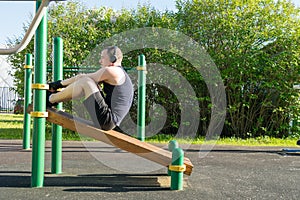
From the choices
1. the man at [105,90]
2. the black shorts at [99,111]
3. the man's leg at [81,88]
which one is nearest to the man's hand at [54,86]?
the man at [105,90]

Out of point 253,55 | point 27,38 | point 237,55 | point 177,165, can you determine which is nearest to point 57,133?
point 177,165

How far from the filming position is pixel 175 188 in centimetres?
292

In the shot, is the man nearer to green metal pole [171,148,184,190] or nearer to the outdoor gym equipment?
the outdoor gym equipment

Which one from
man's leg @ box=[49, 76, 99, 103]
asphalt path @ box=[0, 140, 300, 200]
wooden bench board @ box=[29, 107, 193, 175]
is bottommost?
asphalt path @ box=[0, 140, 300, 200]

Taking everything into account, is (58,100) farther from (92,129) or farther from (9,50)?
(9,50)

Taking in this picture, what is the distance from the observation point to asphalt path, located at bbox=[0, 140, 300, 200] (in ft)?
9.13

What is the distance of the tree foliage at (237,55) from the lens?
25.0 ft

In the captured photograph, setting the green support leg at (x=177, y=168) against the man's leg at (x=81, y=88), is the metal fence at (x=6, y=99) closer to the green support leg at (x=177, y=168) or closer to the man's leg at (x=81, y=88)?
the man's leg at (x=81, y=88)

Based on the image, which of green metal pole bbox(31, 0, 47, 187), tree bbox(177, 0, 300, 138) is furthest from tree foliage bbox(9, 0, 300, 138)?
green metal pole bbox(31, 0, 47, 187)

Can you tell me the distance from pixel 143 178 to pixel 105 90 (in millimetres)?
884

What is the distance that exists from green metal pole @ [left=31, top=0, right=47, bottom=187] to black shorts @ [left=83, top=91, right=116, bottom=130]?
14.8 inches

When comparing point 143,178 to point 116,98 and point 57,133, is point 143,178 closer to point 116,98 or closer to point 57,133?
point 116,98

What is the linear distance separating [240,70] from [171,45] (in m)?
1.56

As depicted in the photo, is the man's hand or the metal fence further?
the metal fence
